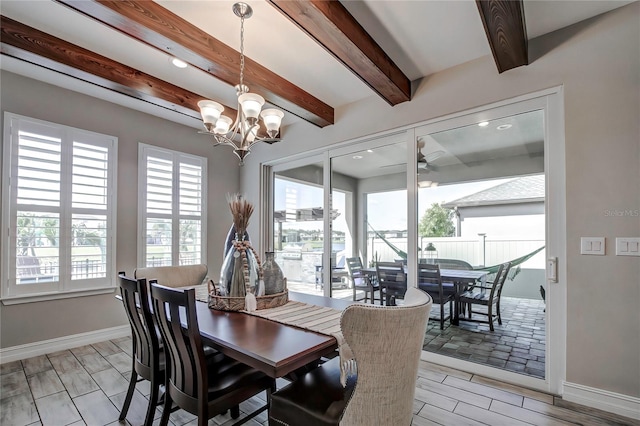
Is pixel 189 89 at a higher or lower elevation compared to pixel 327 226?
higher

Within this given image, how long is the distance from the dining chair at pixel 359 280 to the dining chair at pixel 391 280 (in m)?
0.11

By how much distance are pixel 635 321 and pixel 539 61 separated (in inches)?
77.0

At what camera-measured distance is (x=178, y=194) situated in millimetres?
4137

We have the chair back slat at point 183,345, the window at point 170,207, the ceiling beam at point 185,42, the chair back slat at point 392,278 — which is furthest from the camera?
the window at point 170,207

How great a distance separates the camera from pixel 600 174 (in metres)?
2.11

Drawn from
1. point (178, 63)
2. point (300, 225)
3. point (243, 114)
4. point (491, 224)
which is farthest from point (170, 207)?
point (491, 224)

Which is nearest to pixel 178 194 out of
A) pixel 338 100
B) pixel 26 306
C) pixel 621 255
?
pixel 26 306

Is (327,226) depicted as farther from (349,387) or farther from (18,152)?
(18,152)

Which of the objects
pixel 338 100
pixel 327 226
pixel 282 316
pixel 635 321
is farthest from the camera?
pixel 327 226

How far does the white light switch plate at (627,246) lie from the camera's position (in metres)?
1.98

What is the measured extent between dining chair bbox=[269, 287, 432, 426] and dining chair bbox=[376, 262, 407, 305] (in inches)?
70.1

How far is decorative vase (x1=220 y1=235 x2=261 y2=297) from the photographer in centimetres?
191

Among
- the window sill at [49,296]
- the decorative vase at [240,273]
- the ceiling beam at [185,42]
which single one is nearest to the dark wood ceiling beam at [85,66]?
the ceiling beam at [185,42]

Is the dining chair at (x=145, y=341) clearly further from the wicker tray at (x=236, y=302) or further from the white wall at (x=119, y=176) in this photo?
the white wall at (x=119, y=176)
